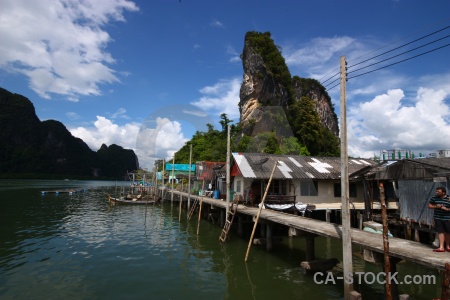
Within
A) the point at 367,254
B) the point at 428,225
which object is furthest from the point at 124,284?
the point at 428,225

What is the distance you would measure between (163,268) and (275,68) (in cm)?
5321

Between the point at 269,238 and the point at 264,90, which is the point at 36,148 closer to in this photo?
the point at 264,90

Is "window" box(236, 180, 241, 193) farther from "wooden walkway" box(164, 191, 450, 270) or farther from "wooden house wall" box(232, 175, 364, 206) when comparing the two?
"wooden walkway" box(164, 191, 450, 270)

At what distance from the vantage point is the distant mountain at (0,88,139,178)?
122250mm

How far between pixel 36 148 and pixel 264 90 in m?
127

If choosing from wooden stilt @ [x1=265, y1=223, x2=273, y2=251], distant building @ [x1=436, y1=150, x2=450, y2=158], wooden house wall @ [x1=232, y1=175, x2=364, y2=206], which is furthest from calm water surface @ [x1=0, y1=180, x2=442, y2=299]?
distant building @ [x1=436, y1=150, x2=450, y2=158]

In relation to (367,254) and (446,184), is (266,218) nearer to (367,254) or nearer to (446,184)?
(367,254)

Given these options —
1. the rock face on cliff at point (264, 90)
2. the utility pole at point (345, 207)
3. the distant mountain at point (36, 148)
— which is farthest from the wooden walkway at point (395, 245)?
the distant mountain at point (36, 148)

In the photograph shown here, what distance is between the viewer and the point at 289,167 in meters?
23.1

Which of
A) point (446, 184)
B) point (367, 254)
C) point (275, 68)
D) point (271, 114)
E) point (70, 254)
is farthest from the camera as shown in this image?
point (275, 68)

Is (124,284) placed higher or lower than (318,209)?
lower

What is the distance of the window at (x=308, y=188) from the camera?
22.6 m

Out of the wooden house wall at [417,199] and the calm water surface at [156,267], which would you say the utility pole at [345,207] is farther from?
the wooden house wall at [417,199]

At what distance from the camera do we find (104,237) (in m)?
18.8
